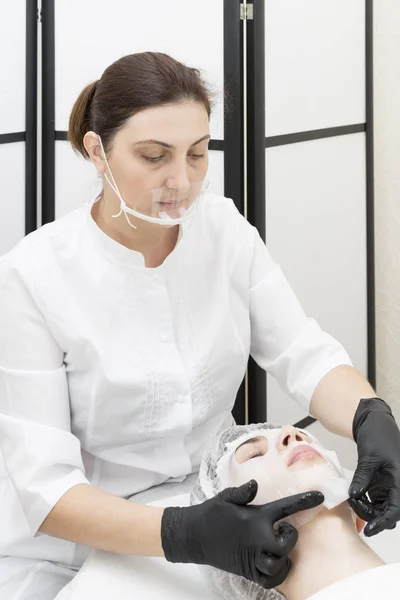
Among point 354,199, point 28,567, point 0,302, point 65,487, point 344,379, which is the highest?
point 354,199

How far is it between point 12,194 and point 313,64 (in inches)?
39.8

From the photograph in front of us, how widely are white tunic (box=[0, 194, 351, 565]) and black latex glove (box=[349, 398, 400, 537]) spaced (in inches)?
8.1

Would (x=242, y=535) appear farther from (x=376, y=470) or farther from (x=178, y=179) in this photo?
(x=178, y=179)

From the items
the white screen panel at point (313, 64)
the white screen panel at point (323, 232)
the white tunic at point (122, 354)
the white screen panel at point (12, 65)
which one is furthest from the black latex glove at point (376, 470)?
the white screen panel at point (12, 65)

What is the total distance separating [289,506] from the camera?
1.27 metres

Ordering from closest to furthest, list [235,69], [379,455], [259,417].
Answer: [379,455]
[235,69]
[259,417]

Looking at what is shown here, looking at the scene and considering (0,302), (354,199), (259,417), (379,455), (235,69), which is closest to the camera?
(379,455)

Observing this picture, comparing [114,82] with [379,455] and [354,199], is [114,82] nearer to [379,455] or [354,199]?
[379,455]

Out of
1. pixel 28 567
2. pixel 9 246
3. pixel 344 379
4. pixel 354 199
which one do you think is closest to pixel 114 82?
pixel 344 379

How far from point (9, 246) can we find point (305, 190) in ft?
3.06

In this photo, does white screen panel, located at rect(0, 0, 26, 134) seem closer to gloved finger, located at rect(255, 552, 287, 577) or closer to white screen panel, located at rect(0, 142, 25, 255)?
white screen panel, located at rect(0, 142, 25, 255)

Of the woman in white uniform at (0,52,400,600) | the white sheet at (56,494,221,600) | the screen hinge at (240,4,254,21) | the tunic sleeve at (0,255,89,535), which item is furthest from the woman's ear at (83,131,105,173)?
the screen hinge at (240,4,254,21)

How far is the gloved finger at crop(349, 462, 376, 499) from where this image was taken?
135cm

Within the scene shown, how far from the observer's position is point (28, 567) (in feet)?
5.15
